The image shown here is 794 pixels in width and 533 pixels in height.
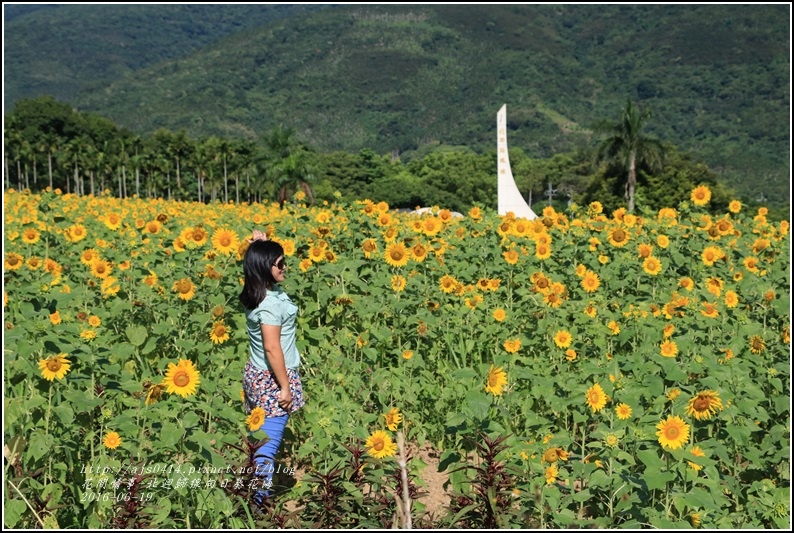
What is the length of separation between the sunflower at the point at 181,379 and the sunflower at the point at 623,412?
72.0 inches

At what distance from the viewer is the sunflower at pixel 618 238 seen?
6.95 meters

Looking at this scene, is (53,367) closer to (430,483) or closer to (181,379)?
(181,379)

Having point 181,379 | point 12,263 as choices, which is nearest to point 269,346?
point 181,379

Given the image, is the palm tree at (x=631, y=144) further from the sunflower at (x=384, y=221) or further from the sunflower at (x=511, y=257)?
the sunflower at (x=511, y=257)

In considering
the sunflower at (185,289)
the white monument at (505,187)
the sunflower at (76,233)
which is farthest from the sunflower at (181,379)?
the white monument at (505,187)

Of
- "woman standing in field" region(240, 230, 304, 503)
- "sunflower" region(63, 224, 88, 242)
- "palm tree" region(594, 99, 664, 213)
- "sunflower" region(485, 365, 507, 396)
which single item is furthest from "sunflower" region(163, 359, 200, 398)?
"palm tree" region(594, 99, 664, 213)

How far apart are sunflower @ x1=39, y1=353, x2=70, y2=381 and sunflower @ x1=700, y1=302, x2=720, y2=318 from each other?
3.61 metres

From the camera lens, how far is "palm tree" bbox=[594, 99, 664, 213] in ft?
147

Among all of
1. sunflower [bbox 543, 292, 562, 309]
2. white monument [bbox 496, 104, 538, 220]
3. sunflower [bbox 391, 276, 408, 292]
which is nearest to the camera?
sunflower [bbox 543, 292, 562, 309]

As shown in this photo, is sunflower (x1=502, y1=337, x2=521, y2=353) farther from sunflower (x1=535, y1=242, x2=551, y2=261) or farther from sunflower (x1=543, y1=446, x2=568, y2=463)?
sunflower (x1=535, y1=242, x2=551, y2=261)

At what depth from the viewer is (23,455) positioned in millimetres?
3328

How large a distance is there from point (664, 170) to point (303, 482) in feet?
152

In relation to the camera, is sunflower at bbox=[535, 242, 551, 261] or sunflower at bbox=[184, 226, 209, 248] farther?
sunflower at bbox=[535, 242, 551, 261]

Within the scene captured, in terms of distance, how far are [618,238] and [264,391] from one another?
13.3 ft
